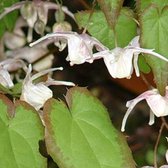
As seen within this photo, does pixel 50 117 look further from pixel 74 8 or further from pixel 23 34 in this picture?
pixel 74 8

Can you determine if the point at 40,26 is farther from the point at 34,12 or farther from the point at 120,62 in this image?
the point at 120,62

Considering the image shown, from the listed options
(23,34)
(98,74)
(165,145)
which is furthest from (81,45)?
(98,74)

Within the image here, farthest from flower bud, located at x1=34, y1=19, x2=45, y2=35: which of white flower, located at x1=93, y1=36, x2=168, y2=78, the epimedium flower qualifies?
white flower, located at x1=93, y1=36, x2=168, y2=78

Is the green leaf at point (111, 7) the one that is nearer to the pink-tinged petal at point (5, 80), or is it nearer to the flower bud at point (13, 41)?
the pink-tinged petal at point (5, 80)

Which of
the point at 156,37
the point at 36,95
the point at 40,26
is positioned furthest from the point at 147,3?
the point at 40,26

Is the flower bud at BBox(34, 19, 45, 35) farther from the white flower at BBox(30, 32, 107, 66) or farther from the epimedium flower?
the white flower at BBox(30, 32, 107, 66)

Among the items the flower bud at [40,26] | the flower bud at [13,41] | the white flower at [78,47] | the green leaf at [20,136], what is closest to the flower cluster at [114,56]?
the white flower at [78,47]
